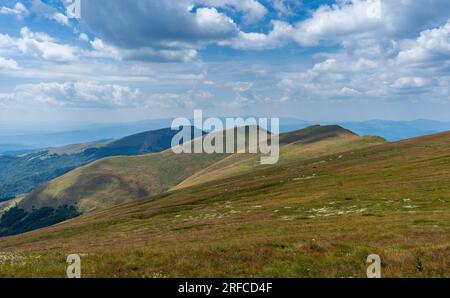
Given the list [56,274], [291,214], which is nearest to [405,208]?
[291,214]

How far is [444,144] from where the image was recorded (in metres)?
115

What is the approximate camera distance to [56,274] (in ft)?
63.1

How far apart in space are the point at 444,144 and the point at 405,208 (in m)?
81.9

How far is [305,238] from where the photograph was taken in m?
28.6

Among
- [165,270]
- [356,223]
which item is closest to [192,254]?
[165,270]

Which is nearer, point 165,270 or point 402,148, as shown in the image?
point 165,270

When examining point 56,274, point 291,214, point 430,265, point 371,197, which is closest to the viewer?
point 430,265

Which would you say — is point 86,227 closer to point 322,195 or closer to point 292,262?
point 322,195

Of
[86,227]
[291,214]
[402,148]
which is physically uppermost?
[402,148]

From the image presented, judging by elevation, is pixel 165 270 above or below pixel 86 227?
above

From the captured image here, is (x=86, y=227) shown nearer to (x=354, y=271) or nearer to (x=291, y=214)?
(x=291, y=214)

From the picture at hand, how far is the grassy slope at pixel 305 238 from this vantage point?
19.5 m

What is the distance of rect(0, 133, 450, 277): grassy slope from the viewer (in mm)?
19531

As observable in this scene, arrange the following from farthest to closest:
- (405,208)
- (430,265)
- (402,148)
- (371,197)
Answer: (402,148) < (371,197) < (405,208) < (430,265)
